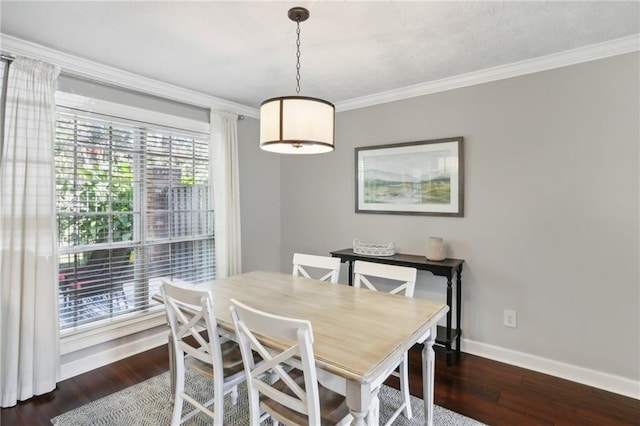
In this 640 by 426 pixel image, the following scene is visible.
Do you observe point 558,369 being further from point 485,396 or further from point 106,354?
point 106,354

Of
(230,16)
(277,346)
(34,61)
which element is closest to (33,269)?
(34,61)

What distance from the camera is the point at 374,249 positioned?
3.17 meters

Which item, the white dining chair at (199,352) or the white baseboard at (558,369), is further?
the white baseboard at (558,369)

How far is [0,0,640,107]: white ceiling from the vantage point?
1871 mm

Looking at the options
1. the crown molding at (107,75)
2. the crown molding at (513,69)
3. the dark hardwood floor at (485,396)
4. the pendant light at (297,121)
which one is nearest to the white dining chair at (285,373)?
the pendant light at (297,121)

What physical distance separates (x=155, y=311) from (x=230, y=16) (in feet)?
8.46

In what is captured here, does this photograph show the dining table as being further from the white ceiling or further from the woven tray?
the white ceiling

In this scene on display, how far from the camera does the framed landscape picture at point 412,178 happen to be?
2973 millimetres

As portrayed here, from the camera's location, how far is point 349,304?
6.34ft

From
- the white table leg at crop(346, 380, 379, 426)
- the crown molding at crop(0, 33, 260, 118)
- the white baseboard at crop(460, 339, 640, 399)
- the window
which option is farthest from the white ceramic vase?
the crown molding at crop(0, 33, 260, 118)

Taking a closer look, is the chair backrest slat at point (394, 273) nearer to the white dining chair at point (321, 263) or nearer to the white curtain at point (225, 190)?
the white dining chair at point (321, 263)

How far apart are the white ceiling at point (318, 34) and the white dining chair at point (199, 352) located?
1.60 metres

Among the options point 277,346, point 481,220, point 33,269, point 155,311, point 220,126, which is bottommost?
point 155,311

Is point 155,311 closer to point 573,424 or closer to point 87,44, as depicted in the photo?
point 87,44
